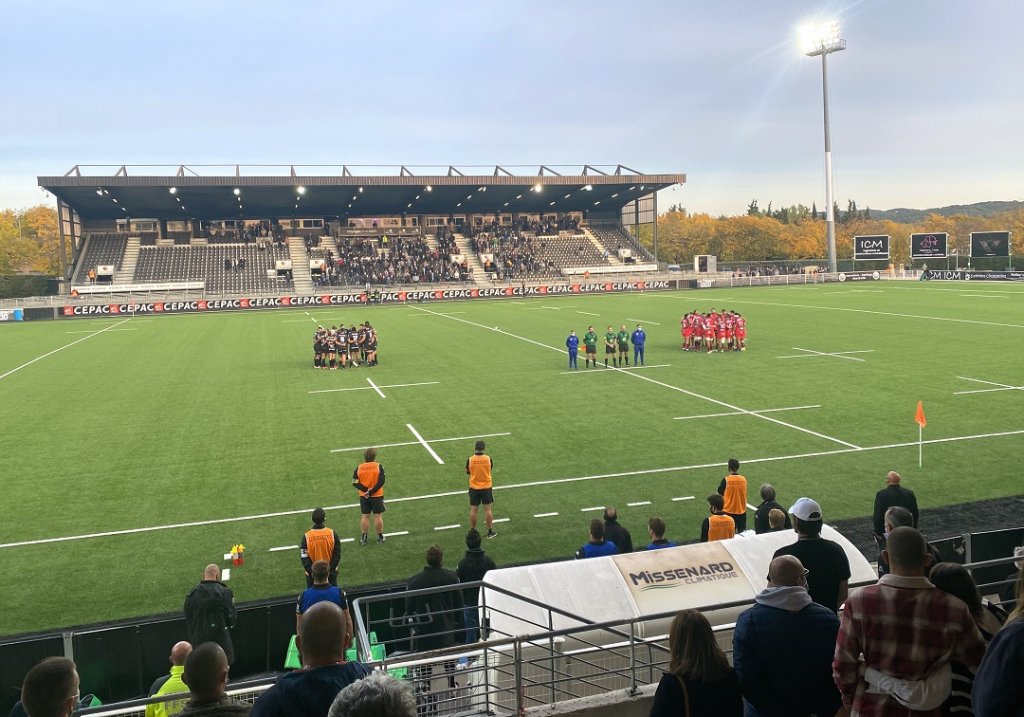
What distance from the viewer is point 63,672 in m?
3.76

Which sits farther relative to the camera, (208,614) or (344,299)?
(344,299)

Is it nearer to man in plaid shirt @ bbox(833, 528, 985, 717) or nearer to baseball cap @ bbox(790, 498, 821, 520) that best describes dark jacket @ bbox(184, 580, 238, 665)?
baseball cap @ bbox(790, 498, 821, 520)

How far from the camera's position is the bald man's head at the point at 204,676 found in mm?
3777

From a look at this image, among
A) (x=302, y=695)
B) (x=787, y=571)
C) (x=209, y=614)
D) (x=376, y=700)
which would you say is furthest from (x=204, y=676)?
(x=209, y=614)

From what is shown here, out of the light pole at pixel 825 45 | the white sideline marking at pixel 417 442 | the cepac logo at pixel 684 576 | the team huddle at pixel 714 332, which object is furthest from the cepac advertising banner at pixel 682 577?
the light pole at pixel 825 45

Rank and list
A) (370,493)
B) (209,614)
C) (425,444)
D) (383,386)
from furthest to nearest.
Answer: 1. (383,386)
2. (425,444)
3. (370,493)
4. (209,614)

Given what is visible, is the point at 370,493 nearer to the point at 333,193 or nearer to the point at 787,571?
the point at 787,571

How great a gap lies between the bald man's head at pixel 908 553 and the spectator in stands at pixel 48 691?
12.7ft

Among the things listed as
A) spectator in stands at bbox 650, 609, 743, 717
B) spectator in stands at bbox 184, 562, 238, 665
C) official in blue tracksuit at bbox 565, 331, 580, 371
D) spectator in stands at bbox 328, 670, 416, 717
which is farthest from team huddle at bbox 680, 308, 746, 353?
spectator in stands at bbox 328, 670, 416, 717

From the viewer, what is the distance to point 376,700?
283 centimetres

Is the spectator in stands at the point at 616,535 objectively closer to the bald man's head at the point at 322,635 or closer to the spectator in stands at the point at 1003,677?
the bald man's head at the point at 322,635

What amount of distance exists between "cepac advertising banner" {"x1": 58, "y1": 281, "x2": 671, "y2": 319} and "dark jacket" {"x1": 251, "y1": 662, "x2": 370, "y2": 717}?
68.8 metres

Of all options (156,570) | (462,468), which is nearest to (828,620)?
(156,570)

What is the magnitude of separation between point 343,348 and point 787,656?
2892 cm
